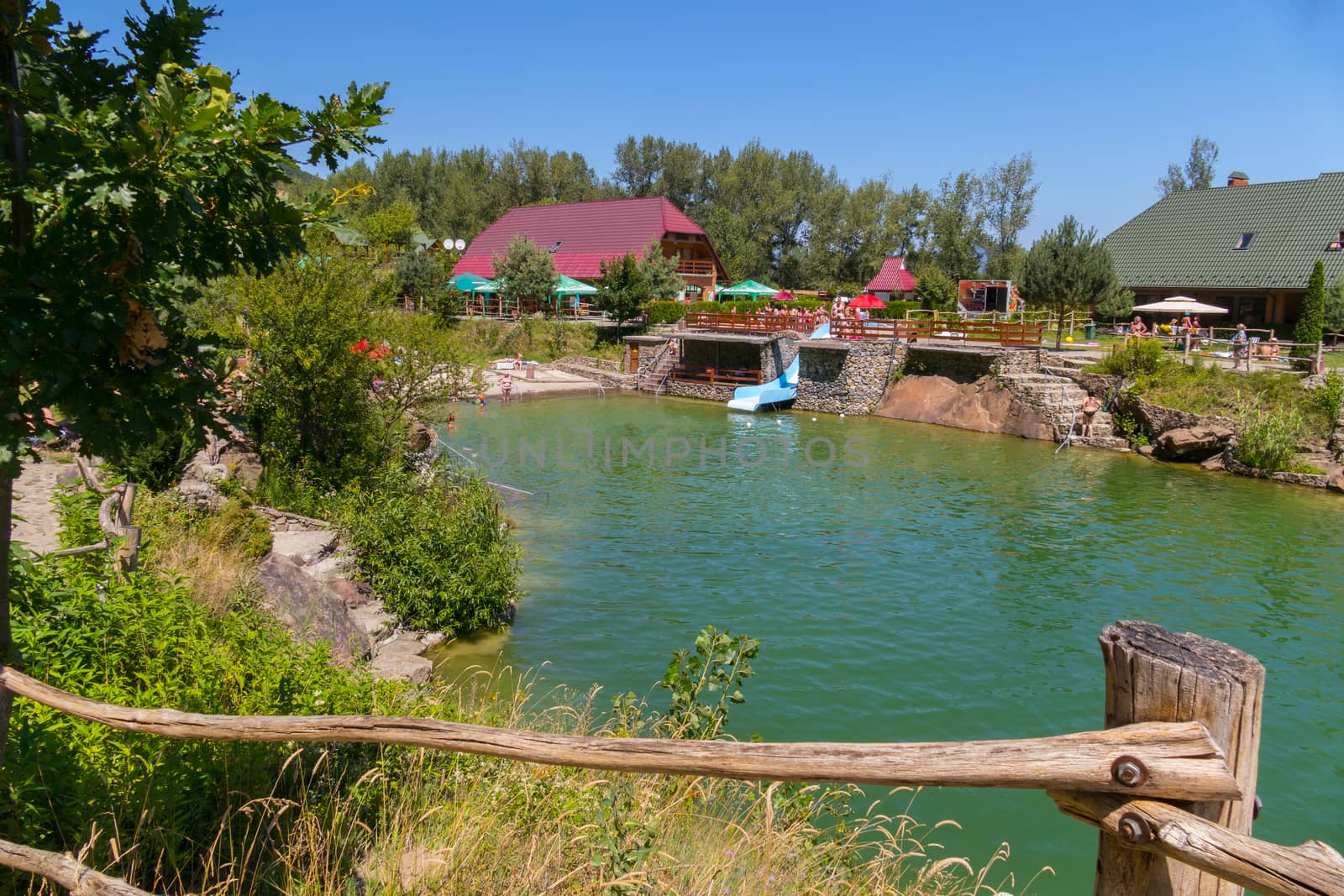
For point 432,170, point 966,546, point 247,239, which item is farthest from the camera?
point 432,170

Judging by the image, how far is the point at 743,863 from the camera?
4.35 meters

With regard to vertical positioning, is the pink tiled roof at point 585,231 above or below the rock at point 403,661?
above

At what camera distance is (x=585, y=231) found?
6047 cm

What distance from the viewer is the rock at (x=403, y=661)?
10.2m

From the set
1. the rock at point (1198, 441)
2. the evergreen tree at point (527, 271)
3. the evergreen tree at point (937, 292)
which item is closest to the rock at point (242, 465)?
the rock at point (1198, 441)

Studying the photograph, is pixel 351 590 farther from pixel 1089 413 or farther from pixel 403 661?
pixel 1089 413

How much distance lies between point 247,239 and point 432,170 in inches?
3220

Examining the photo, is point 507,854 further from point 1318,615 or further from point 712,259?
point 712,259

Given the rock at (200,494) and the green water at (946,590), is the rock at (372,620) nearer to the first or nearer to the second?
the green water at (946,590)

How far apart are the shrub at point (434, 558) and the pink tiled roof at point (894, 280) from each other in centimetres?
4805

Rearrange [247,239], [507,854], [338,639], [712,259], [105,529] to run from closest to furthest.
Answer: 1. [247,239]
2. [507,854]
3. [105,529]
4. [338,639]
5. [712,259]

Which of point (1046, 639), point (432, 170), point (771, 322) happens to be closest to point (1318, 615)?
point (1046, 639)

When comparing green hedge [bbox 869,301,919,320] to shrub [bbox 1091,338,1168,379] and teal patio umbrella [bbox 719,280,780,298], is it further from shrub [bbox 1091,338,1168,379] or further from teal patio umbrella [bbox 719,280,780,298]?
shrub [bbox 1091,338,1168,379]

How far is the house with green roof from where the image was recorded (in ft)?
124
